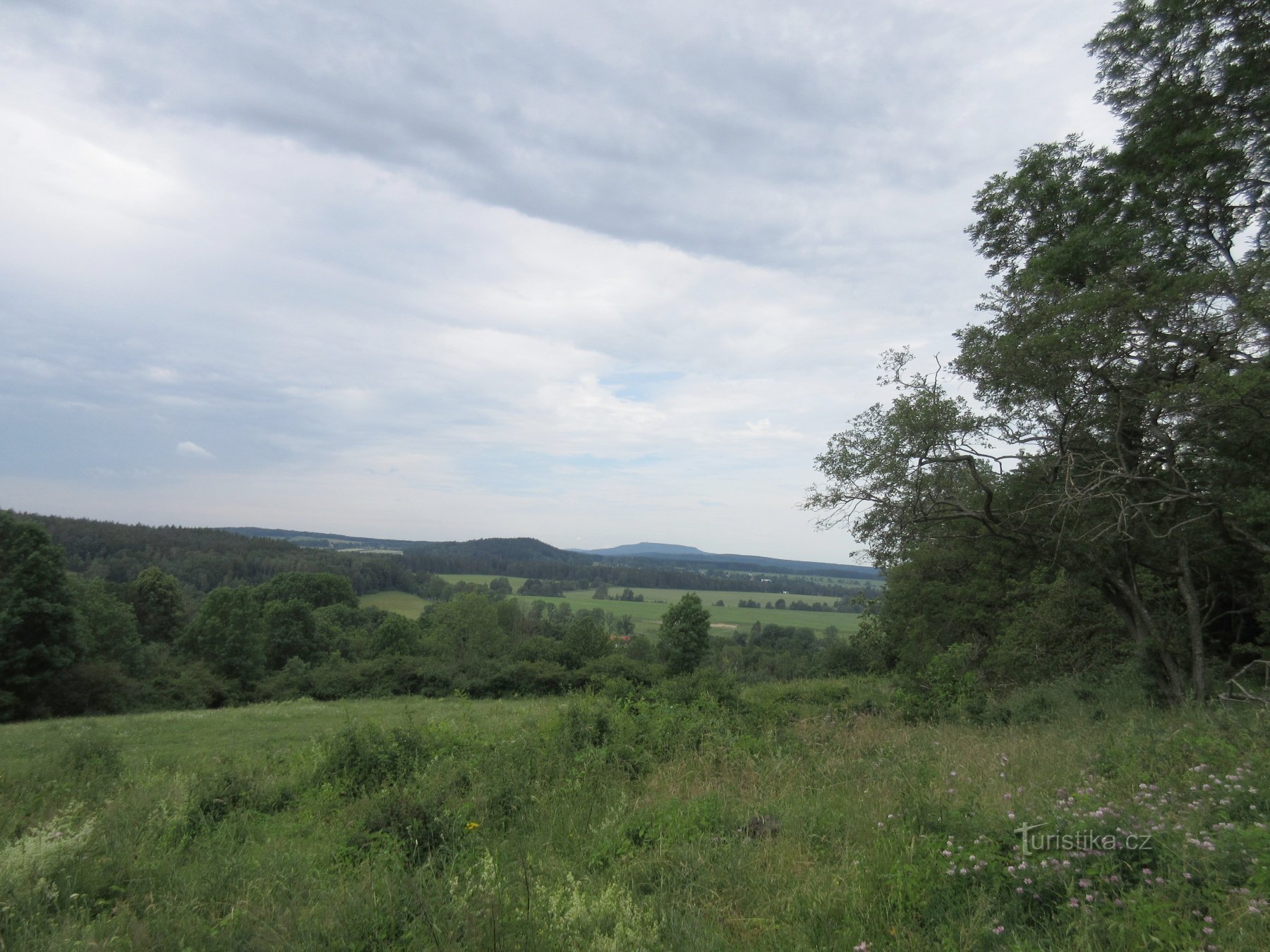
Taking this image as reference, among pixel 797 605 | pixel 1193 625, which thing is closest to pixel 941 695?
pixel 1193 625

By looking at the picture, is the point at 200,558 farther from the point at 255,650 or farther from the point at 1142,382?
the point at 1142,382

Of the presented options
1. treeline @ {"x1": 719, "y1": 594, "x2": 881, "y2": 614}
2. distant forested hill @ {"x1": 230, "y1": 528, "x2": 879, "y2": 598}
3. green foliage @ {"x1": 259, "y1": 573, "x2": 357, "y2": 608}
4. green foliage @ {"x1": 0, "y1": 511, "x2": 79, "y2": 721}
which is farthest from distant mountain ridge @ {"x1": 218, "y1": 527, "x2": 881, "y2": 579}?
green foliage @ {"x1": 0, "y1": 511, "x2": 79, "y2": 721}

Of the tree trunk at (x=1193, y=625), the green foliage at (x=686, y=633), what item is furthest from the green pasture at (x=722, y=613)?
the tree trunk at (x=1193, y=625)

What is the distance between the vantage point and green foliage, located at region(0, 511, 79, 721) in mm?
26453

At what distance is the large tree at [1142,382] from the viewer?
9.38 m

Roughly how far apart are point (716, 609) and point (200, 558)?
74.6 m

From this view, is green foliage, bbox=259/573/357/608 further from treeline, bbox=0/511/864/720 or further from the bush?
the bush

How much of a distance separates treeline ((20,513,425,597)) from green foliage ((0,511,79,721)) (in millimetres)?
43649

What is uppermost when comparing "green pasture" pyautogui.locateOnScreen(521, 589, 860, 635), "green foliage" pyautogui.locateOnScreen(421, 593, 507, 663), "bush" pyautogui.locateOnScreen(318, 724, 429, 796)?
"bush" pyautogui.locateOnScreen(318, 724, 429, 796)

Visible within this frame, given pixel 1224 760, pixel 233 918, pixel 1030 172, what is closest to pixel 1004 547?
pixel 1030 172

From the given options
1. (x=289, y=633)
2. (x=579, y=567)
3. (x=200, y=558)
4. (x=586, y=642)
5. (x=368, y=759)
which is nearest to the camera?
(x=368, y=759)

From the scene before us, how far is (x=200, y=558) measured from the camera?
85.0 m

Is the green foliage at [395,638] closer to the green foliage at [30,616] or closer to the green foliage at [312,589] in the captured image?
the green foliage at [312,589]

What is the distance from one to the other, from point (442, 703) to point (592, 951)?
18.0m
